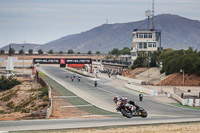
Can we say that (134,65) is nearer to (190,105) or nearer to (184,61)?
(184,61)

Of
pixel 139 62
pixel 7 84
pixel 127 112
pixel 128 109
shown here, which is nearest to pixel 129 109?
pixel 128 109

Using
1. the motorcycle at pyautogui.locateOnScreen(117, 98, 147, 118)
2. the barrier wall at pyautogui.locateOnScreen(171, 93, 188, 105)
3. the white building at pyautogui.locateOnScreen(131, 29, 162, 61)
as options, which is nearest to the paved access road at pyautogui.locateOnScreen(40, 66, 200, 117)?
the barrier wall at pyautogui.locateOnScreen(171, 93, 188, 105)

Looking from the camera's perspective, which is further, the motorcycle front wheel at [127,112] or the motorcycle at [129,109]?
the motorcycle front wheel at [127,112]

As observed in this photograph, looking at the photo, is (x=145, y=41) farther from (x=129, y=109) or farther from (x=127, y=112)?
(x=129, y=109)

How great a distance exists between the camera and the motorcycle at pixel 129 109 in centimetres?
2244

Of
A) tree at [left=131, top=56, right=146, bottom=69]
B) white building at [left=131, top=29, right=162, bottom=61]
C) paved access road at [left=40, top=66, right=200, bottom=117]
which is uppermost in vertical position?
white building at [left=131, top=29, right=162, bottom=61]

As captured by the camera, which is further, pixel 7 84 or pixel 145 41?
pixel 145 41

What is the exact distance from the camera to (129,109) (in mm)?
23234

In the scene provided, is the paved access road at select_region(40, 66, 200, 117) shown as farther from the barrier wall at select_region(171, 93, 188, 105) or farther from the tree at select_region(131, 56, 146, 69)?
the tree at select_region(131, 56, 146, 69)

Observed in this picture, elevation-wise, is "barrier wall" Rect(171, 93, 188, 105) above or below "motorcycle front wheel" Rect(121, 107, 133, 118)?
below

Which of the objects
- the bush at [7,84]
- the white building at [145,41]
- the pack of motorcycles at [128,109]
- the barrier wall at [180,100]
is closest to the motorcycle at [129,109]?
the pack of motorcycles at [128,109]

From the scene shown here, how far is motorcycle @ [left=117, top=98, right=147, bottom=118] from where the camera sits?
22.4 meters

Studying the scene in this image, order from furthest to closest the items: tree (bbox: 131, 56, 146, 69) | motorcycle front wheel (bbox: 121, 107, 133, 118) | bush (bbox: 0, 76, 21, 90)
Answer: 1. tree (bbox: 131, 56, 146, 69)
2. bush (bbox: 0, 76, 21, 90)
3. motorcycle front wheel (bbox: 121, 107, 133, 118)

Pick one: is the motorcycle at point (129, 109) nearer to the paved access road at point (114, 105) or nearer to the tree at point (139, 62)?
the paved access road at point (114, 105)
